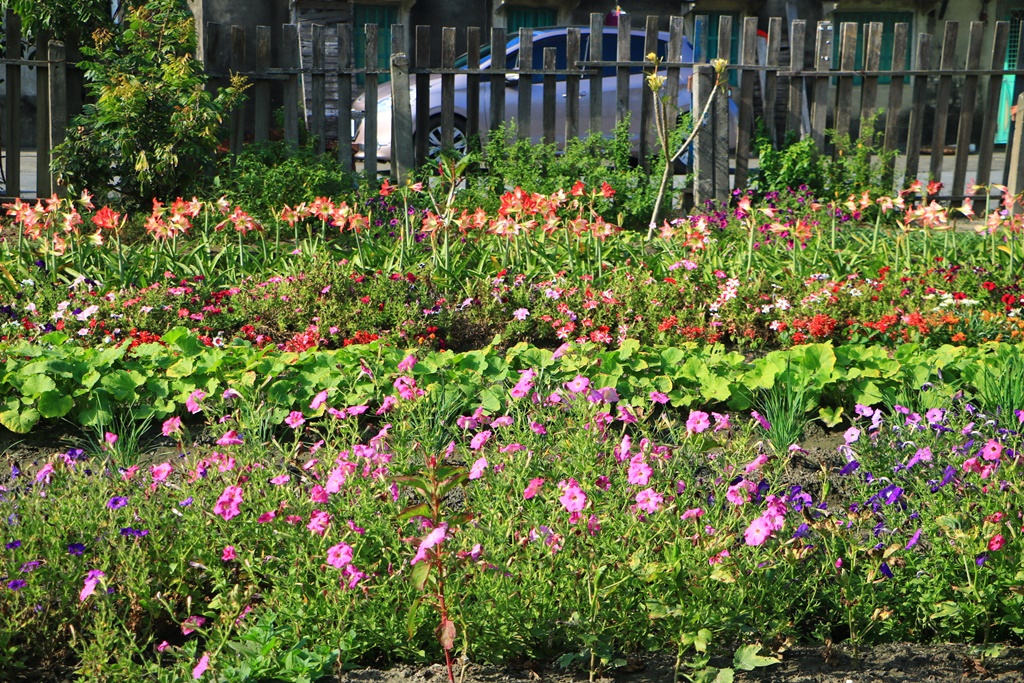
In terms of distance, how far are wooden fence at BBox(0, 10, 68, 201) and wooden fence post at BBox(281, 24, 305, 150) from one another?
1.58 m

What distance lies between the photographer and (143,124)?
7551 millimetres

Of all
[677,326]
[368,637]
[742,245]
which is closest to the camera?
[368,637]

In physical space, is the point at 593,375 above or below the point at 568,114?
below

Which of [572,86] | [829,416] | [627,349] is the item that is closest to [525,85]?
[572,86]

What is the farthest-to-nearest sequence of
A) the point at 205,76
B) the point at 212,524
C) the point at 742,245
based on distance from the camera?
the point at 205,76 < the point at 742,245 < the point at 212,524

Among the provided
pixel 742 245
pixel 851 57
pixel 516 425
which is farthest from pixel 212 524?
pixel 851 57

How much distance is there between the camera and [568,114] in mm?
8500

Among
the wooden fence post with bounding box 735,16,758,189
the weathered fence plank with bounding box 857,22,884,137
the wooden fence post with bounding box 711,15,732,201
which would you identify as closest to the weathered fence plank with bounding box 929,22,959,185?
the weathered fence plank with bounding box 857,22,884,137

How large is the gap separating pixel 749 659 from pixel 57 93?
729cm

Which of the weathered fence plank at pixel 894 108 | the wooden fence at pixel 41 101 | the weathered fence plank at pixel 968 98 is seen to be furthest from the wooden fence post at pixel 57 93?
the weathered fence plank at pixel 968 98

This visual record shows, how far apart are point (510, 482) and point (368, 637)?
61 centimetres

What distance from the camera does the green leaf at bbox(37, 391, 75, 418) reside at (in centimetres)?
375

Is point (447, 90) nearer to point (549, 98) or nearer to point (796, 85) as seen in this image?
point (549, 98)

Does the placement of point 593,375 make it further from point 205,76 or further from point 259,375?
point 205,76
